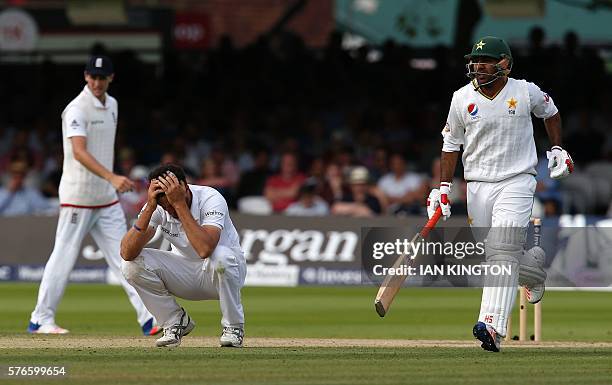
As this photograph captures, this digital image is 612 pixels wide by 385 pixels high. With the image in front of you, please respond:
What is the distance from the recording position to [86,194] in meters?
10.4

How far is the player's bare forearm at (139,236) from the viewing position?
8.14 meters

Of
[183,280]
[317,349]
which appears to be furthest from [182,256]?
[317,349]

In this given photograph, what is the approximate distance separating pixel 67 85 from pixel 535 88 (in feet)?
43.5

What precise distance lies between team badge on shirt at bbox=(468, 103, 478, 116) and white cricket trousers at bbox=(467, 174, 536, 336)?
442mm

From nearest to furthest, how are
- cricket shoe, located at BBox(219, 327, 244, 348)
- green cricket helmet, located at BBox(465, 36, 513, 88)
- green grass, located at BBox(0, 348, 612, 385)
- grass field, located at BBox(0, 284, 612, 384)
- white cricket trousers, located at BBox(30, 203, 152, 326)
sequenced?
green grass, located at BBox(0, 348, 612, 385) < grass field, located at BBox(0, 284, 612, 384) < green cricket helmet, located at BBox(465, 36, 513, 88) < cricket shoe, located at BBox(219, 327, 244, 348) < white cricket trousers, located at BBox(30, 203, 152, 326)

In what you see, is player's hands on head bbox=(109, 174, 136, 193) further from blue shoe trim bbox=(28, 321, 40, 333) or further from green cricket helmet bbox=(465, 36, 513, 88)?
green cricket helmet bbox=(465, 36, 513, 88)

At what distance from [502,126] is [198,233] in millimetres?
1973

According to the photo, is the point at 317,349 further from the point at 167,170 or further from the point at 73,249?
the point at 73,249

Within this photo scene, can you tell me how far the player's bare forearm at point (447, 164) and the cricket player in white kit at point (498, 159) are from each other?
0.04 ft

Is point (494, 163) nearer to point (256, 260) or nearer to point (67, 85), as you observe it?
point (256, 260)

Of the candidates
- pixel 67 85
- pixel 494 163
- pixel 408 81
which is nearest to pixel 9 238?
pixel 67 85

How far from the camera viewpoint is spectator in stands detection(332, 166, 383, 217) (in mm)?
16953

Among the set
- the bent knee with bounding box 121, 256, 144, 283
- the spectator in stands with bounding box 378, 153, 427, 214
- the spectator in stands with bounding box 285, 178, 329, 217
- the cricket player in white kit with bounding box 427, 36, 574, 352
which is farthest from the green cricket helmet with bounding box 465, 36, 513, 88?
the spectator in stands with bounding box 378, 153, 427, 214

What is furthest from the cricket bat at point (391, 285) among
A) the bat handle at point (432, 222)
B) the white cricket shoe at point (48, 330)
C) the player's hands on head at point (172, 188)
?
the white cricket shoe at point (48, 330)
